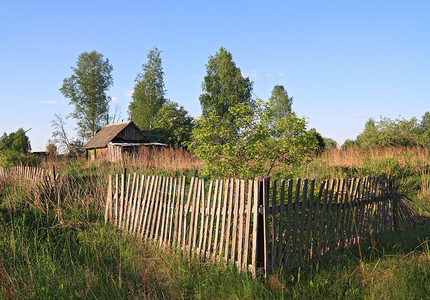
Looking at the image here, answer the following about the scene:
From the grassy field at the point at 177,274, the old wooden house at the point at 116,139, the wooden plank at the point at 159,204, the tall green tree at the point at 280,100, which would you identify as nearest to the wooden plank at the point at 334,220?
the grassy field at the point at 177,274

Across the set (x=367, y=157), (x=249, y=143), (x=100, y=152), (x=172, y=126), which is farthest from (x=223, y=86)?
(x=249, y=143)

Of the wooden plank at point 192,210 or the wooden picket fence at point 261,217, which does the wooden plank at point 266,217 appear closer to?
the wooden picket fence at point 261,217

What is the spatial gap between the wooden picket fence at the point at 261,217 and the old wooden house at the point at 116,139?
78.7 ft

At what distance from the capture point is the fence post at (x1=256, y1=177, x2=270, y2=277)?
408cm

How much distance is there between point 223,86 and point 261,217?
33737 mm

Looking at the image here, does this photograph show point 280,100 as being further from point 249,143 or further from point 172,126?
point 249,143

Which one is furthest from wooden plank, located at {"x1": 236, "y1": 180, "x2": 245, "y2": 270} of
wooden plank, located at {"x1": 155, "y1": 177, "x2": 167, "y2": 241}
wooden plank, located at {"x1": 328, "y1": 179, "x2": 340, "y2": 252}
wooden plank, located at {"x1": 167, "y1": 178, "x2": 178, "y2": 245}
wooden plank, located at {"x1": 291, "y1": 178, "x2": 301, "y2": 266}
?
wooden plank, located at {"x1": 155, "y1": 177, "x2": 167, "y2": 241}

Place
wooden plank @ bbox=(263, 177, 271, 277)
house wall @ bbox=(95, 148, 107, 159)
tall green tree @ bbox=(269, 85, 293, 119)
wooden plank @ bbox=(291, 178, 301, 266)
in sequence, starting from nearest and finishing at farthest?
wooden plank @ bbox=(263, 177, 271, 277) → wooden plank @ bbox=(291, 178, 301, 266) → house wall @ bbox=(95, 148, 107, 159) → tall green tree @ bbox=(269, 85, 293, 119)

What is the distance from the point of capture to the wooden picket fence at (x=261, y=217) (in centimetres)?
423

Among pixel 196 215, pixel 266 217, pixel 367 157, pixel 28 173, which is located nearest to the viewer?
pixel 266 217

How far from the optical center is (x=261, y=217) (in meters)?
4.17

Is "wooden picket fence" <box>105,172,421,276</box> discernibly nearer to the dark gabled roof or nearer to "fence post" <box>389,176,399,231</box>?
"fence post" <box>389,176,399,231</box>

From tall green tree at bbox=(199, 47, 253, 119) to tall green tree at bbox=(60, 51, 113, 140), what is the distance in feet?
46.4

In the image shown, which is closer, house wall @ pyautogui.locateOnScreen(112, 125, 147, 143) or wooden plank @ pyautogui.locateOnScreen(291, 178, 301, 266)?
wooden plank @ pyautogui.locateOnScreen(291, 178, 301, 266)
